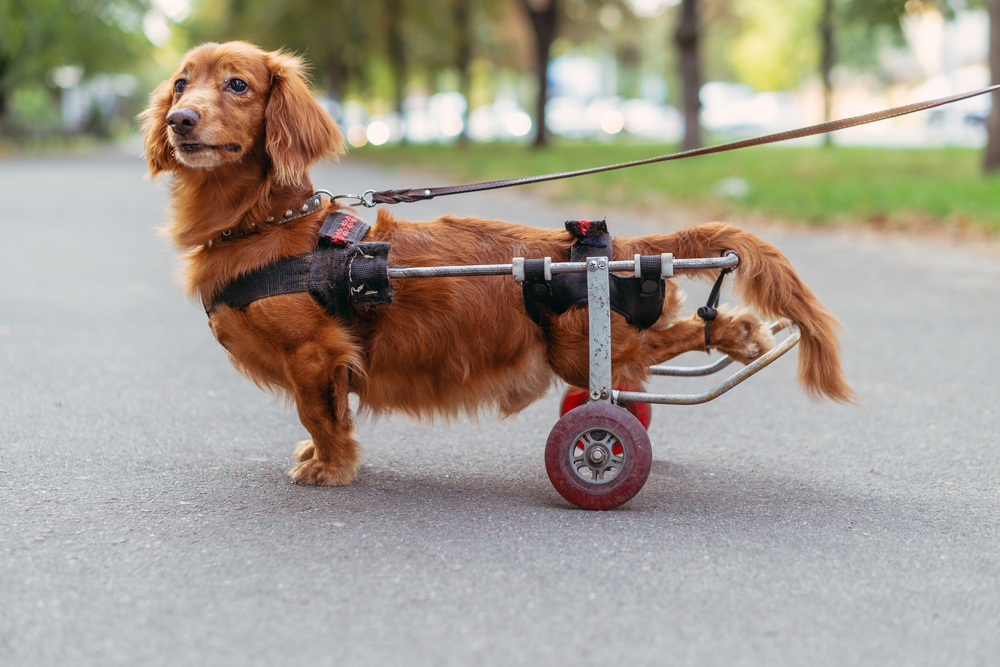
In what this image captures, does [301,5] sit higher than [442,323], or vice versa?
[301,5]

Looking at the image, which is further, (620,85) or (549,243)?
(620,85)

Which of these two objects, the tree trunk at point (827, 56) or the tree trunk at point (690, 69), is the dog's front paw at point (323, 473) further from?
the tree trunk at point (827, 56)

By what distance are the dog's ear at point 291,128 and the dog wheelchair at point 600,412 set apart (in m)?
0.55

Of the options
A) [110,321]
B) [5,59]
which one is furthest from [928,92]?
[110,321]

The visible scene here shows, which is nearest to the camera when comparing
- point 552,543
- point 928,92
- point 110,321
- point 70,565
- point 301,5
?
point 70,565

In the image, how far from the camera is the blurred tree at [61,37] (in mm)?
33003

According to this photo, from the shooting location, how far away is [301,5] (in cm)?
3509

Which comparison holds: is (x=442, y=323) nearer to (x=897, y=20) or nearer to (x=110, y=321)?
(x=110, y=321)

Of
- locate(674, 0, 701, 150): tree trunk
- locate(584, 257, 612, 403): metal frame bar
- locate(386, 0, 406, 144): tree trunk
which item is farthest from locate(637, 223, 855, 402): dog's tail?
locate(386, 0, 406, 144): tree trunk

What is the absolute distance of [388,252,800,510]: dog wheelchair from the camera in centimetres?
333

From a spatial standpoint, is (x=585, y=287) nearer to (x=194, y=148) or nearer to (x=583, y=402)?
(x=583, y=402)

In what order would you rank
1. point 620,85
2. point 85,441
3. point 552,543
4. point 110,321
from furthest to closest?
point 620,85
point 110,321
point 85,441
point 552,543

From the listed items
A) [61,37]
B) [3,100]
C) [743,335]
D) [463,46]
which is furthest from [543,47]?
[743,335]

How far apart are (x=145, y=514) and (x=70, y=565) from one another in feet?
1.52
